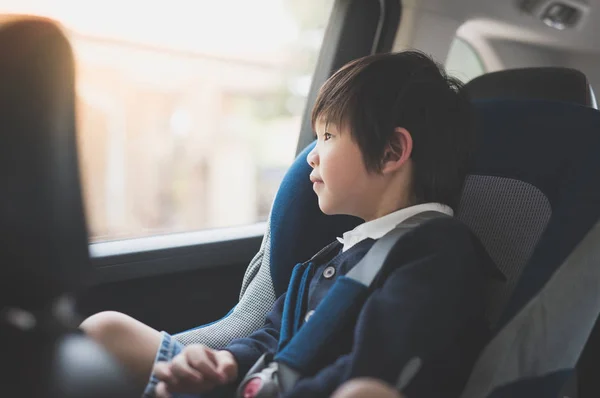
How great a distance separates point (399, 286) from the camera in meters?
1.03

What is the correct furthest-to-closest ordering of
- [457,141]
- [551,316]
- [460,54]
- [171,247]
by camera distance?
[460,54], [171,247], [457,141], [551,316]

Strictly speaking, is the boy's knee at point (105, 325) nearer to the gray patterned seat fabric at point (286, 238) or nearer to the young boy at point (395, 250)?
the young boy at point (395, 250)

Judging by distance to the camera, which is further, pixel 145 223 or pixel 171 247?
pixel 145 223

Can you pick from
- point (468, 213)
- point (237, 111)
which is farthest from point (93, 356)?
point (237, 111)

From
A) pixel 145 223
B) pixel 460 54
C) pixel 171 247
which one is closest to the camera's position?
pixel 171 247

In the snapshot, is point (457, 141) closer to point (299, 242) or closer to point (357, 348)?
point (299, 242)

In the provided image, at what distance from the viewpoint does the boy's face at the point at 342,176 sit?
4.17ft

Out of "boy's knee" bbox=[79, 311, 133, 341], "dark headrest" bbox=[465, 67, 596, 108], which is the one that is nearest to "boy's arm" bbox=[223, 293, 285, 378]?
"boy's knee" bbox=[79, 311, 133, 341]

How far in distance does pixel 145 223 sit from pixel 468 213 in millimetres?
962

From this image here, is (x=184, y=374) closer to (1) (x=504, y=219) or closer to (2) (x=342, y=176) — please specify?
(2) (x=342, y=176)

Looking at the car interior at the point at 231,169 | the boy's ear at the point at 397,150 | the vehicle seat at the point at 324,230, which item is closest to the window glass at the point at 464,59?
the car interior at the point at 231,169

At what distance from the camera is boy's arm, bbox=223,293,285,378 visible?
1212mm

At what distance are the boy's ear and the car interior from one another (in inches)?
8.2

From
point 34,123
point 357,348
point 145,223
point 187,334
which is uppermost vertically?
point 34,123
